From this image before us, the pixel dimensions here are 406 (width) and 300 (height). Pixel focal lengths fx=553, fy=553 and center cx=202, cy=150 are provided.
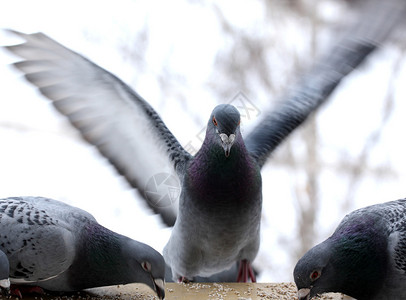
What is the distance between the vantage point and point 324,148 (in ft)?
18.0

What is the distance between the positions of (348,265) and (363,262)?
5 centimetres

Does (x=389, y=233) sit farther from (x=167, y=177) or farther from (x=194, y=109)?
(x=194, y=109)

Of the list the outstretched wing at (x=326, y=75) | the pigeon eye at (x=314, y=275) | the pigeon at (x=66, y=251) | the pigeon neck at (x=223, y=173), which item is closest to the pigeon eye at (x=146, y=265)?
the pigeon at (x=66, y=251)

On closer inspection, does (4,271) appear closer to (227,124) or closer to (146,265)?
(146,265)

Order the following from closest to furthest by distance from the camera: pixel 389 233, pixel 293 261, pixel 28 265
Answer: pixel 28 265, pixel 389 233, pixel 293 261

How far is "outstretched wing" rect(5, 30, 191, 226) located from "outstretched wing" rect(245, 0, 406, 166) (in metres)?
0.42

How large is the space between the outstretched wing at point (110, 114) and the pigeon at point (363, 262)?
849mm

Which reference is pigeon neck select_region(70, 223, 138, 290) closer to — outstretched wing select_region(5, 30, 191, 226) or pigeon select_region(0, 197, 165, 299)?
pigeon select_region(0, 197, 165, 299)

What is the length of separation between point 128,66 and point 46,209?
3.07 meters

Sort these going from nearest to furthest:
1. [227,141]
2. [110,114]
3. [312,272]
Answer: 1. [312,272]
2. [227,141]
3. [110,114]

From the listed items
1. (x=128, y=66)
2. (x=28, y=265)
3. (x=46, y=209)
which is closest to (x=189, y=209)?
(x=46, y=209)

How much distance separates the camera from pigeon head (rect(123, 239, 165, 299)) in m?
1.99

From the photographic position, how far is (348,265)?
6.45ft

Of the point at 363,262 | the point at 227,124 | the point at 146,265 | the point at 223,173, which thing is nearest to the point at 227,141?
the point at 227,124
